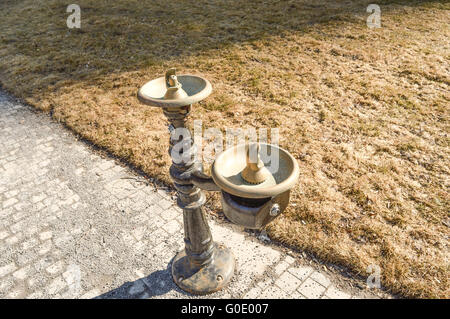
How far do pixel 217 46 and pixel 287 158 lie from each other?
640 cm

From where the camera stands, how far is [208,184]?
2252mm

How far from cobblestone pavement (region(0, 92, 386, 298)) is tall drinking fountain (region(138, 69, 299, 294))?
171mm

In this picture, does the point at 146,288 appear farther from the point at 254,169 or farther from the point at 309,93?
the point at 309,93

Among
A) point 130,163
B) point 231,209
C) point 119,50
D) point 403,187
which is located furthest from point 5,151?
point 403,187

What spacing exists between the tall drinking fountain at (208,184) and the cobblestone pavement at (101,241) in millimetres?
Answer: 171

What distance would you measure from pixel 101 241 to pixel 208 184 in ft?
5.94

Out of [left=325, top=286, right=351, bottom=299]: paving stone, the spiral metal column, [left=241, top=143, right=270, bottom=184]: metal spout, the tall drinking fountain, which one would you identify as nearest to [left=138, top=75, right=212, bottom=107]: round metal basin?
the tall drinking fountain

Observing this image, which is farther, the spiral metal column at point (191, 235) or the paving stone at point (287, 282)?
the paving stone at point (287, 282)

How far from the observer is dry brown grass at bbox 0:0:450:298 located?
3430mm

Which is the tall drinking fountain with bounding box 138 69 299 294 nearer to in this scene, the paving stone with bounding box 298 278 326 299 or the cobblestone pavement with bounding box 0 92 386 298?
the cobblestone pavement with bounding box 0 92 386 298

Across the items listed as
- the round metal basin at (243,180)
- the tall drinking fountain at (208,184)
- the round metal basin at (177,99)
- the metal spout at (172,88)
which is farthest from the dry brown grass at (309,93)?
the metal spout at (172,88)

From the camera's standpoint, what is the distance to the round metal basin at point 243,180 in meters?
1.70

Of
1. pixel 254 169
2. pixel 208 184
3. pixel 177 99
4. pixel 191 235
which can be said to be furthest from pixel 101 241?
pixel 254 169

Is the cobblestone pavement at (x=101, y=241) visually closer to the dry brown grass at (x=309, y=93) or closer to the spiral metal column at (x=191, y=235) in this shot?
the spiral metal column at (x=191, y=235)
